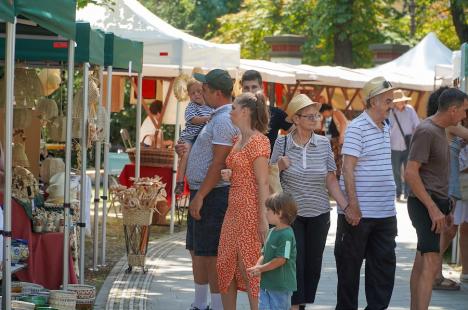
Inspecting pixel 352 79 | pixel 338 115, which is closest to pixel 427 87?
pixel 352 79

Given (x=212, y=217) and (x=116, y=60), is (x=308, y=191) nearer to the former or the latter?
(x=212, y=217)

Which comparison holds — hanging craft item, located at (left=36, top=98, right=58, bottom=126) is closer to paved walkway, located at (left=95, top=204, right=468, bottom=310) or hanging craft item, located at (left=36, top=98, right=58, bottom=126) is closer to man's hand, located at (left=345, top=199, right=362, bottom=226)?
paved walkway, located at (left=95, top=204, right=468, bottom=310)

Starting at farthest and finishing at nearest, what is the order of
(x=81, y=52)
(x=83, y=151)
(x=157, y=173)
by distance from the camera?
(x=157, y=173)
(x=83, y=151)
(x=81, y=52)

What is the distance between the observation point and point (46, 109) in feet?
39.7

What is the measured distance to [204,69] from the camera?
15.8m

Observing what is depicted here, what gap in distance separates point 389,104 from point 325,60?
32.6 metres

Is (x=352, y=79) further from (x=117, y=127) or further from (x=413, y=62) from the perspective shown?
(x=117, y=127)

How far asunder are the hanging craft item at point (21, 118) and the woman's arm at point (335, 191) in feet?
15.5

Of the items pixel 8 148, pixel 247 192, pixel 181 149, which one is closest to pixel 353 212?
pixel 247 192

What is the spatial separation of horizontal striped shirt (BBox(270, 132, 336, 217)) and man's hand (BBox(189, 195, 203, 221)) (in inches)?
25.8

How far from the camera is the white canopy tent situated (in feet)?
48.5

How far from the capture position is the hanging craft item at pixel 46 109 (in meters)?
12.1

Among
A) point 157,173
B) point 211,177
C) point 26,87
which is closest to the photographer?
point 211,177

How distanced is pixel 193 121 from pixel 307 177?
5.99ft
